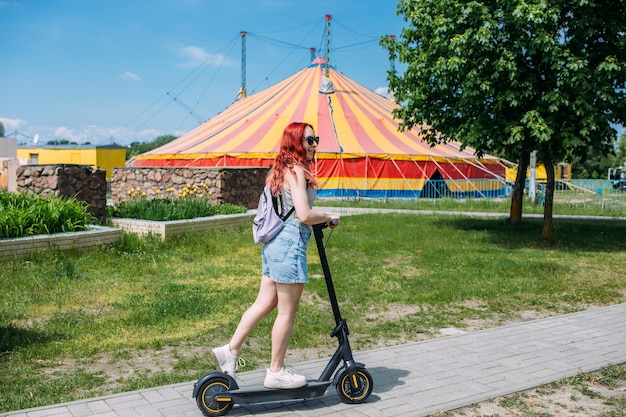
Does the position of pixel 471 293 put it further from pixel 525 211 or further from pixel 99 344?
pixel 525 211

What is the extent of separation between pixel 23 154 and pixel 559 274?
35.5m

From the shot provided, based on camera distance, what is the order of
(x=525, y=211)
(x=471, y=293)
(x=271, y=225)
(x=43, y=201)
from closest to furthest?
(x=271, y=225), (x=471, y=293), (x=43, y=201), (x=525, y=211)

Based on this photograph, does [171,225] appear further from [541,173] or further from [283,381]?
[541,173]

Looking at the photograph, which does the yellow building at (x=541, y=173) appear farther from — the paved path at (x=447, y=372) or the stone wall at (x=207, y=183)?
the paved path at (x=447, y=372)

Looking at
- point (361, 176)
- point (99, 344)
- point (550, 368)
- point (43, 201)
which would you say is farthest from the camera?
point (361, 176)

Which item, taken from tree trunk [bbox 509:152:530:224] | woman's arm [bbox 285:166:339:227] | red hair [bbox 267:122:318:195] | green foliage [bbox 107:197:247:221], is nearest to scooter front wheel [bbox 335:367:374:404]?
woman's arm [bbox 285:166:339:227]

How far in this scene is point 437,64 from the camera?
1201cm

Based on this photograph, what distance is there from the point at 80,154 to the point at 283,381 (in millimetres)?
35407

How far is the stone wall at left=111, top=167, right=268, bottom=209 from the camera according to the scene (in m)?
15.4

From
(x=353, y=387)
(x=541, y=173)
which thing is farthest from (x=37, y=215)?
(x=541, y=173)

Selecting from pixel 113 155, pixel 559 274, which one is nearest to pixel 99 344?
pixel 559 274

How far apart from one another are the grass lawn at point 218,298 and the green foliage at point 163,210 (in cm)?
78

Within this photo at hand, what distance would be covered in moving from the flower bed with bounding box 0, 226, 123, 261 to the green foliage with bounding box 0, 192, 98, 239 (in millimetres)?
228

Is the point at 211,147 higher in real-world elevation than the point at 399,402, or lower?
higher
